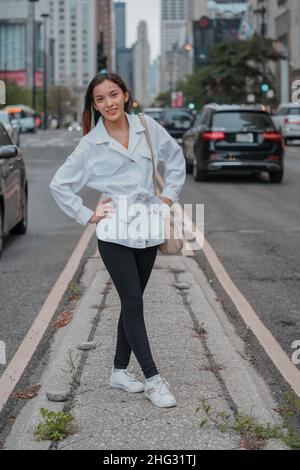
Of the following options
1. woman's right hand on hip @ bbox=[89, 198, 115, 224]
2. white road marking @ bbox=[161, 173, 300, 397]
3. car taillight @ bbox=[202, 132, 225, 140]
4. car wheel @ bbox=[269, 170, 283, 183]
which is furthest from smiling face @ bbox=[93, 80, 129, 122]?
car wheel @ bbox=[269, 170, 283, 183]

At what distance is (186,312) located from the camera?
6688 mm

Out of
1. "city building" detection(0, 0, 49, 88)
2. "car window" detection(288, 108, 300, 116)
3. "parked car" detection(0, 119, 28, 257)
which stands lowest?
"parked car" detection(0, 119, 28, 257)

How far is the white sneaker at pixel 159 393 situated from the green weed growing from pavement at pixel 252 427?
162 mm

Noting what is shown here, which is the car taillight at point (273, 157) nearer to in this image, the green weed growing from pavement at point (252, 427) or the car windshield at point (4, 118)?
the car windshield at point (4, 118)

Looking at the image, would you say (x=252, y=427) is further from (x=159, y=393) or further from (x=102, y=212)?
(x=102, y=212)

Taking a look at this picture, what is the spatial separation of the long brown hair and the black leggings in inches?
25.9

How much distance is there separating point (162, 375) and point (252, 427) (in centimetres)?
108

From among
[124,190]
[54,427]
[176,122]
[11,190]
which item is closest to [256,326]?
[124,190]

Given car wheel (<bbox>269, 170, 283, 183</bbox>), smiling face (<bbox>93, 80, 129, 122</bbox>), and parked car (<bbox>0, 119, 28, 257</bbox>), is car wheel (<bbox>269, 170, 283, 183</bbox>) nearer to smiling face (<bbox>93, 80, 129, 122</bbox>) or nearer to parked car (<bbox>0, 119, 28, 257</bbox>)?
parked car (<bbox>0, 119, 28, 257</bbox>)

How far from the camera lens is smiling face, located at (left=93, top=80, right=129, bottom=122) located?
4.49m

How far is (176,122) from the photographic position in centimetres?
3806
